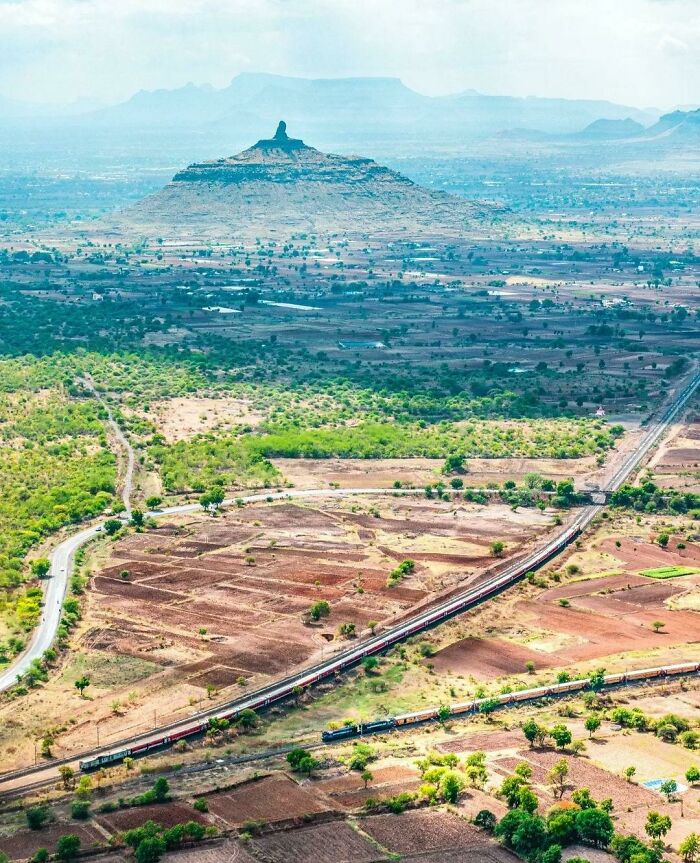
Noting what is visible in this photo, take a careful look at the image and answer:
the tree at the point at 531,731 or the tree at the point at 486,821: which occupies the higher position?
the tree at the point at 531,731

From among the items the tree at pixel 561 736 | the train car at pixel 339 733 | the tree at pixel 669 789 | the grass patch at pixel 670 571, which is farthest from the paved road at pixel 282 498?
the tree at pixel 669 789

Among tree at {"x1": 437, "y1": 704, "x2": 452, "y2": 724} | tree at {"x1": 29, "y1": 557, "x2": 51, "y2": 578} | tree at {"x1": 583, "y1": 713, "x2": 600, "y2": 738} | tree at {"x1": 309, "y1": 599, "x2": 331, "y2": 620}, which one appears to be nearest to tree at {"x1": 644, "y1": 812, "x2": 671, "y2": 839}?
tree at {"x1": 583, "y1": 713, "x2": 600, "y2": 738}

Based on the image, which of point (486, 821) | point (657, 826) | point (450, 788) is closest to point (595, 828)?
point (657, 826)

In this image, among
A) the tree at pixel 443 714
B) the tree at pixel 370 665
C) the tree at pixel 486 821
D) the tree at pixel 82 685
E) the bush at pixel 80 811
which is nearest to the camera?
the tree at pixel 486 821

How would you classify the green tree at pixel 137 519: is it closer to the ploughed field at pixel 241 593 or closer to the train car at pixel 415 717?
the ploughed field at pixel 241 593

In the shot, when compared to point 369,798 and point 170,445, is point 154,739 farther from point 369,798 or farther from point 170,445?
point 170,445

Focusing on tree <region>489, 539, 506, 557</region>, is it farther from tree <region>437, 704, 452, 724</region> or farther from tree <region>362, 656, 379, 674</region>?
tree <region>437, 704, 452, 724</region>

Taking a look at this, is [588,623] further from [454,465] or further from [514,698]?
[454,465]
